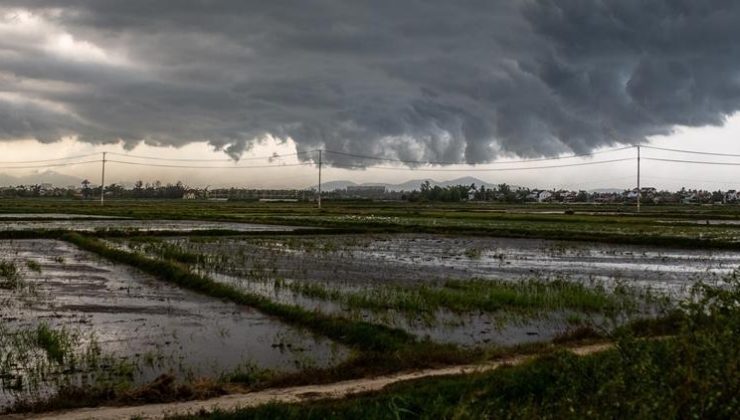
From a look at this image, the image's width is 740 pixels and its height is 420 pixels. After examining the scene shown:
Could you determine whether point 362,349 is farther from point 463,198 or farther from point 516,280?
point 463,198

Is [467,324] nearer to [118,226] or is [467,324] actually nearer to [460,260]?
[460,260]

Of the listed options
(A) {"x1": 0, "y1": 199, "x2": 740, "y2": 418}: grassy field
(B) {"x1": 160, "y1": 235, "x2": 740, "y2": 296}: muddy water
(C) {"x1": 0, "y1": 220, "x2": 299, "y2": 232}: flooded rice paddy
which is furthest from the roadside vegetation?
(C) {"x1": 0, "y1": 220, "x2": 299, "y2": 232}: flooded rice paddy

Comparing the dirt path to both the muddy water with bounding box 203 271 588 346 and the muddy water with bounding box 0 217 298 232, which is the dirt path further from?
the muddy water with bounding box 0 217 298 232

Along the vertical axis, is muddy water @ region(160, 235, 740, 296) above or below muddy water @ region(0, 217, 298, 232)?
below

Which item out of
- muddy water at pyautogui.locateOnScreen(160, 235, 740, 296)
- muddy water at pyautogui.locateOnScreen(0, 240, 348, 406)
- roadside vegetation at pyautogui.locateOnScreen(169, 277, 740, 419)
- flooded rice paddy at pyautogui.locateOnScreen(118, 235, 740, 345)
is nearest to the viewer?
roadside vegetation at pyautogui.locateOnScreen(169, 277, 740, 419)

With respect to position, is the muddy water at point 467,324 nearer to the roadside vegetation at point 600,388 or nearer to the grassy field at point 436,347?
the grassy field at point 436,347

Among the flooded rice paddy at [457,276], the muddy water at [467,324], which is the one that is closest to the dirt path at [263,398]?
the muddy water at [467,324]

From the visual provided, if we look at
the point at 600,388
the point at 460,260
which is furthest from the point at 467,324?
the point at 460,260
